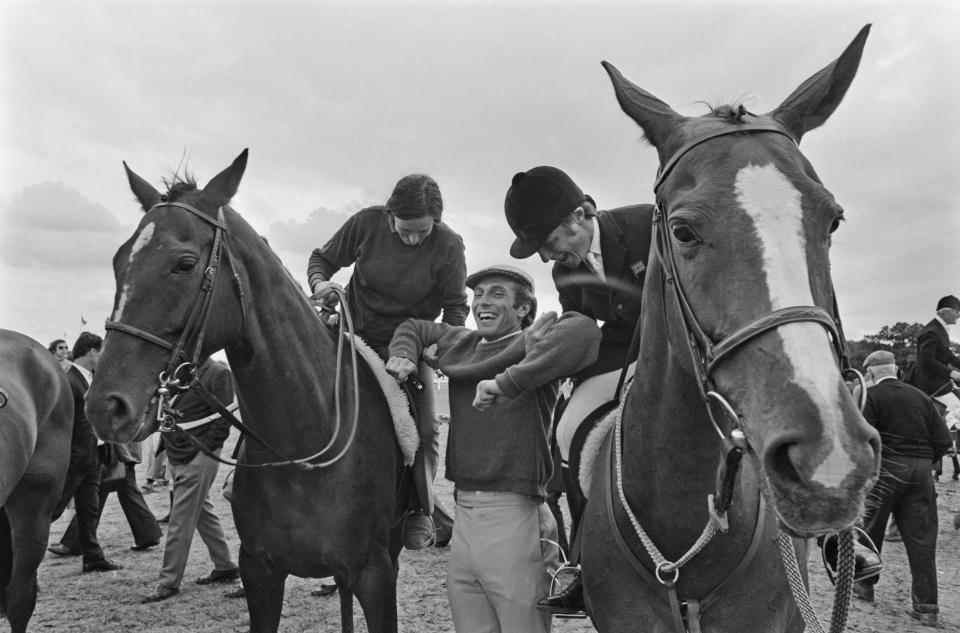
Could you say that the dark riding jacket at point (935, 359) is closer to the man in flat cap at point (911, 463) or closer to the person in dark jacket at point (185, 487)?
the man in flat cap at point (911, 463)

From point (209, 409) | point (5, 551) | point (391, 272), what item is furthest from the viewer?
point (209, 409)

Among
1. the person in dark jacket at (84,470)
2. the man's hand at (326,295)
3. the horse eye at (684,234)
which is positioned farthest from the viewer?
the person in dark jacket at (84,470)

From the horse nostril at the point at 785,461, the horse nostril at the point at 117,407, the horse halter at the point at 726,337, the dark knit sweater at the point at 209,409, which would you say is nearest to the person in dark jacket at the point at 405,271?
the horse nostril at the point at 117,407

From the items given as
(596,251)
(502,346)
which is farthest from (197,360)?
(596,251)

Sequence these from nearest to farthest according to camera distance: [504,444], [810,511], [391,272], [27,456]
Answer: [810,511] → [504,444] → [391,272] → [27,456]

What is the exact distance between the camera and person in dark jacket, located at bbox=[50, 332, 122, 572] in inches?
270

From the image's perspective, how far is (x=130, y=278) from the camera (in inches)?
122

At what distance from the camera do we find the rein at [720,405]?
1.62m

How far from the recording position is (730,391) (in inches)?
66.6

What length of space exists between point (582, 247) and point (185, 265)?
182 centimetres

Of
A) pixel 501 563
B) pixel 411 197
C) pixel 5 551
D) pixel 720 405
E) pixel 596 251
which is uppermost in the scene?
pixel 411 197

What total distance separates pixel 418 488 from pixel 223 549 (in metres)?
4.98

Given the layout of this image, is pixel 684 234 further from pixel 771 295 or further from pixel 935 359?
pixel 935 359

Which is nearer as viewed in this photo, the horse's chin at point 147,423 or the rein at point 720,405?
the rein at point 720,405
